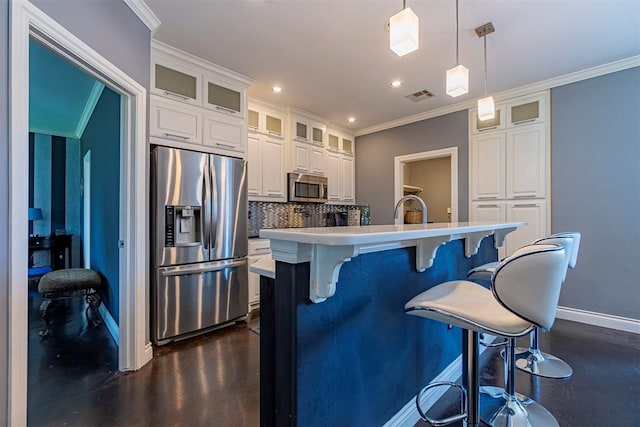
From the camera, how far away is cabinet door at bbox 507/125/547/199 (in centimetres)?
335

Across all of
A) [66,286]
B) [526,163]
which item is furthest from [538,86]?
[66,286]

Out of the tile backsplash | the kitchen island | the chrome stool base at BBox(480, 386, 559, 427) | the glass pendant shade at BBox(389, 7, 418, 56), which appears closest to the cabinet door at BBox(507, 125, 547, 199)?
the tile backsplash

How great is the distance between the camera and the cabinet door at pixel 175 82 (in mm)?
2611

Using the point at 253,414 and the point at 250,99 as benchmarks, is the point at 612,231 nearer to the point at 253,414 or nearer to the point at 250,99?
the point at 253,414

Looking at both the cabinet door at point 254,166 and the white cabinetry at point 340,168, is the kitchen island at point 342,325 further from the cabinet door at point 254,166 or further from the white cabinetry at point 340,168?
the white cabinetry at point 340,168

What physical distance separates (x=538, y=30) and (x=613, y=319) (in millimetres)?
2895

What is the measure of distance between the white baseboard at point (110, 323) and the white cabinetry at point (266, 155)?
6.27 feet

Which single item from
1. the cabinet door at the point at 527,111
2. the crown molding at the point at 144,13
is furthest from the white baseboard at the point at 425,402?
the crown molding at the point at 144,13

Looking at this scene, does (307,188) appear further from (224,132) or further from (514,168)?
(514,168)

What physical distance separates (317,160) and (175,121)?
2.23 m

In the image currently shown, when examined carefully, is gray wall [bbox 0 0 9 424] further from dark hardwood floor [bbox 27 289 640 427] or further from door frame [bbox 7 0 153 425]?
dark hardwood floor [bbox 27 289 640 427]

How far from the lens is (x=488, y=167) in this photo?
374 cm

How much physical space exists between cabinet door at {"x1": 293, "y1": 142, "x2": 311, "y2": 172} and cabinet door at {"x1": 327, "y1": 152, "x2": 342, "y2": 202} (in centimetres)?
52

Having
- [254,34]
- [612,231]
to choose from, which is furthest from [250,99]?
[612,231]
